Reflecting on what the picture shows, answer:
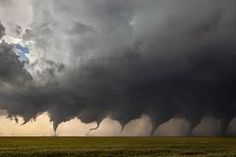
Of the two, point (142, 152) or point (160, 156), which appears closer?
point (160, 156)

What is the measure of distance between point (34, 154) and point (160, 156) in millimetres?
16945

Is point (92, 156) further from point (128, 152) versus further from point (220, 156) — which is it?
point (220, 156)

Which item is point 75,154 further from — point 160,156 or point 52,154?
point 160,156

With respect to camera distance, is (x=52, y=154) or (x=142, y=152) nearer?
(x=52, y=154)

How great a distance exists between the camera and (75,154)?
54719 mm

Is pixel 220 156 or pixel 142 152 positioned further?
pixel 142 152

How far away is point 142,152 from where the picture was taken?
5972 cm

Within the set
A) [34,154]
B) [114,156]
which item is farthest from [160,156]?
[34,154]

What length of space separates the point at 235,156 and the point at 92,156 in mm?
18766

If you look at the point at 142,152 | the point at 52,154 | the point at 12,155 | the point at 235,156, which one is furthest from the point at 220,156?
the point at 12,155

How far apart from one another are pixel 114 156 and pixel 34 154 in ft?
35.6

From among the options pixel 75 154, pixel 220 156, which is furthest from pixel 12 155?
pixel 220 156

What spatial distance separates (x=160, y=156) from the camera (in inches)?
2063

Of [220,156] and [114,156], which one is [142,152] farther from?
[220,156]
